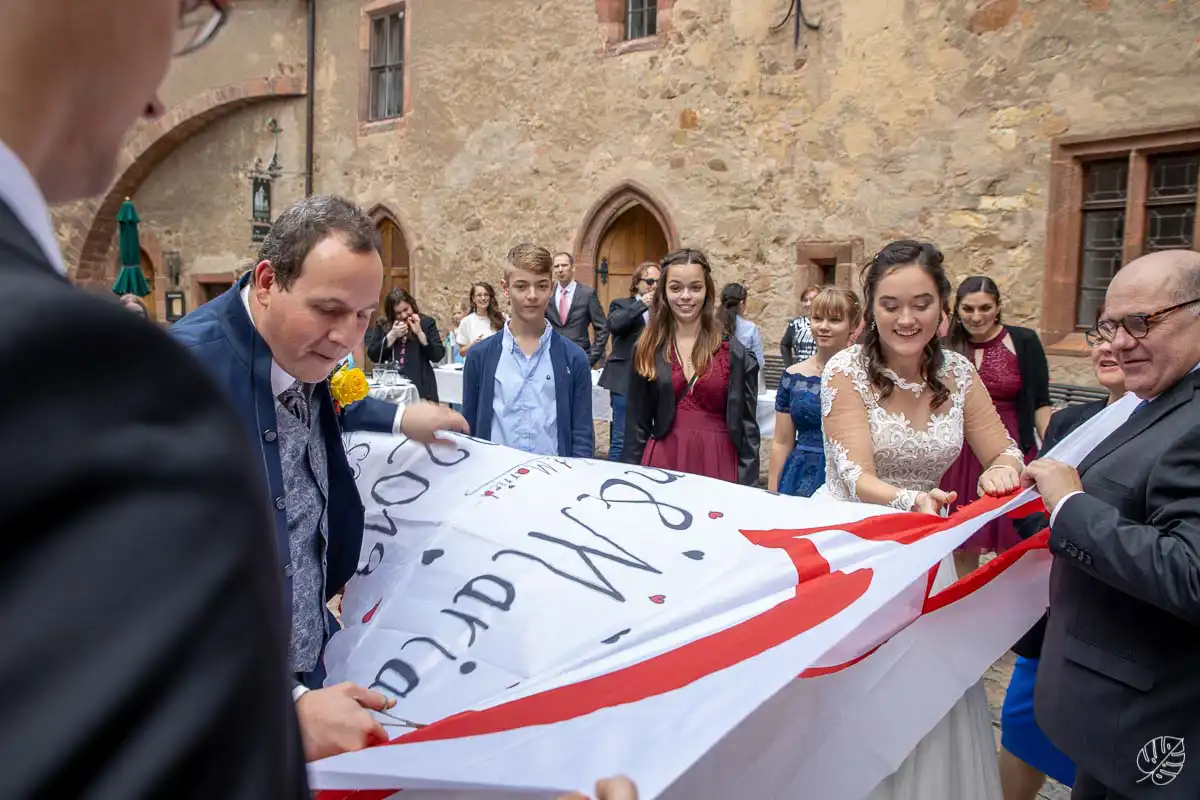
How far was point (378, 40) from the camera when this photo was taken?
15875 millimetres

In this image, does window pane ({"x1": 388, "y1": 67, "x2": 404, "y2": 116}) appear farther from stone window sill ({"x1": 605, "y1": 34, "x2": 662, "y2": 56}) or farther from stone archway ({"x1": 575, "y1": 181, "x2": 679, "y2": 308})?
stone archway ({"x1": 575, "y1": 181, "x2": 679, "y2": 308})

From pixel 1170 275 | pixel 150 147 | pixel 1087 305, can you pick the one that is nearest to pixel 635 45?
pixel 1087 305

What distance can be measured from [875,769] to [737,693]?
59cm

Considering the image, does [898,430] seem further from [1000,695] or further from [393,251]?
[393,251]

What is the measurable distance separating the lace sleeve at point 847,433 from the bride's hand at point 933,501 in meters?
0.23

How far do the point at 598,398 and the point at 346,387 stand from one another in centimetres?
595

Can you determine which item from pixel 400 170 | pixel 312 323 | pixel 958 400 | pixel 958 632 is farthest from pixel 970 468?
pixel 400 170

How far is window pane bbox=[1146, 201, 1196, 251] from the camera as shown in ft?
27.1

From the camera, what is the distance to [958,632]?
7.44 ft

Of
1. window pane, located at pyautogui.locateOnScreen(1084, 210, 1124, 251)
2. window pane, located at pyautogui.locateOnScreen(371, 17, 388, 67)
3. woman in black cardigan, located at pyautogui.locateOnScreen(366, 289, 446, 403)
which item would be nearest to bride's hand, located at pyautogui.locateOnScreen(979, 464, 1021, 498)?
woman in black cardigan, located at pyautogui.locateOnScreen(366, 289, 446, 403)

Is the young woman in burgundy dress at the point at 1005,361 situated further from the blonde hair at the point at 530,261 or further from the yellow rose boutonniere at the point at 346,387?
the yellow rose boutonniere at the point at 346,387

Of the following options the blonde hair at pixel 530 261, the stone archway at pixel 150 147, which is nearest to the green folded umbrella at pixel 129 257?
the stone archway at pixel 150 147

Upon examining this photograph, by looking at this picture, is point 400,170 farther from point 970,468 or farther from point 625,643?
point 625,643

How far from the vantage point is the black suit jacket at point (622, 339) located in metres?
6.73
